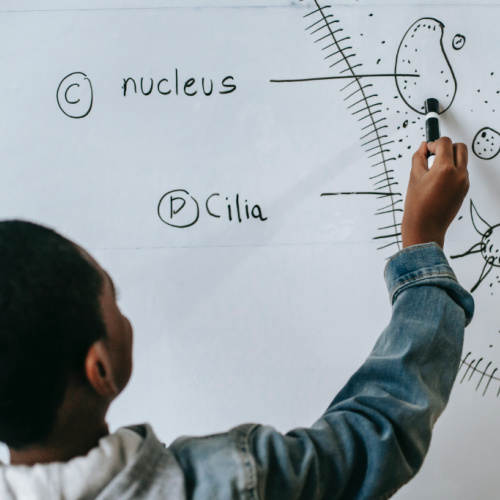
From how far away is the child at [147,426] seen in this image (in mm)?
333

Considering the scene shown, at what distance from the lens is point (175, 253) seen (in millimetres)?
546

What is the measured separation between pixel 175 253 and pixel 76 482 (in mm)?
255

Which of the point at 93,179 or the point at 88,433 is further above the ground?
the point at 93,179

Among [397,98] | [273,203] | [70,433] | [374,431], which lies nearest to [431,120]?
[397,98]

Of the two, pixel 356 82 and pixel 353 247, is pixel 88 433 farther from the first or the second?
pixel 356 82

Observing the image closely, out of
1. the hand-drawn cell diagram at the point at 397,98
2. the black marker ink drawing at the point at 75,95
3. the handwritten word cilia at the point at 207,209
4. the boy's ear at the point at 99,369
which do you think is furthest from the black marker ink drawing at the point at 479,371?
the black marker ink drawing at the point at 75,95

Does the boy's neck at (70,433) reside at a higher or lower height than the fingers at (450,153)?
lower

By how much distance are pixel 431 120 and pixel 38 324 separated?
399mm

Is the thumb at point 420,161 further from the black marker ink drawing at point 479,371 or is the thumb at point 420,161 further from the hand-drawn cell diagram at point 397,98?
the black marker ink drawing at point 479,371

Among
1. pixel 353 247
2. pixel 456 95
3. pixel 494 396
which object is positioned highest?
pixel 456 95

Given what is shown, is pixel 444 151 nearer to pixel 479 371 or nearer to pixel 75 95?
pixel 479 371

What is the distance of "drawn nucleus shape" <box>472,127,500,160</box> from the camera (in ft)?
1.76

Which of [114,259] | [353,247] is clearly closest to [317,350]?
[353,247]

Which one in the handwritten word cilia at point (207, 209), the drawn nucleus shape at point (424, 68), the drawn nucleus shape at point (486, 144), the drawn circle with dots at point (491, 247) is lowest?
the drawn circle with dots at point (491, 247)
